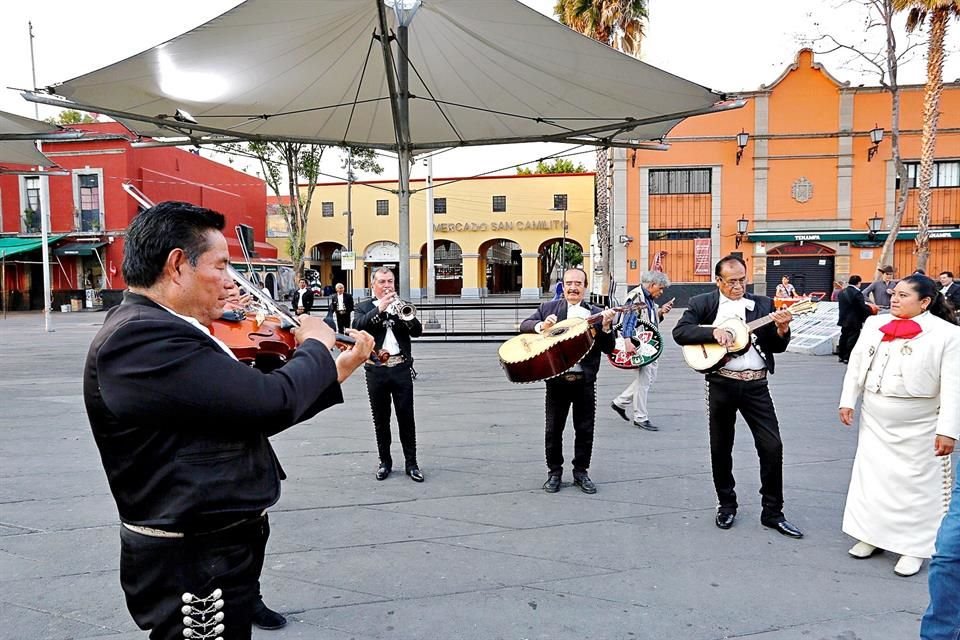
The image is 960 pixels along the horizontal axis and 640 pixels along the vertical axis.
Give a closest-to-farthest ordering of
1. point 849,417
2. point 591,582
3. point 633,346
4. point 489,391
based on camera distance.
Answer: point 591,582
point 849,417
point 633,346
point 489,391

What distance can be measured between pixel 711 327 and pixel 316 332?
3477mm

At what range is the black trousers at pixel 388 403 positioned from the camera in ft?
18.2

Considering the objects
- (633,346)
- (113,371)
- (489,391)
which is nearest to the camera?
(113,371)

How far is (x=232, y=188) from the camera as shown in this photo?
3825 cm

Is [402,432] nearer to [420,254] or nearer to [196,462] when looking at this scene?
[196,462]

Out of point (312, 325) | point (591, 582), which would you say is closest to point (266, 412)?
point (312, 325)

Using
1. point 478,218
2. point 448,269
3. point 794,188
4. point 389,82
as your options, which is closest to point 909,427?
point 389,82

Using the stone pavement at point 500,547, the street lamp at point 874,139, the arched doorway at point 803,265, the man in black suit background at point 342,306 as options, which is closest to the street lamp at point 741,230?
the arched doorway at point 803,265

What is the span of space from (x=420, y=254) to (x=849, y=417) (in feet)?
121

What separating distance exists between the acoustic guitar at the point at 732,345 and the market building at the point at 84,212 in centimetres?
2992

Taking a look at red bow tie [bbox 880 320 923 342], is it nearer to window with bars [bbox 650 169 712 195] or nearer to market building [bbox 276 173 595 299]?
window with bars [bbox 650 169 712 195]

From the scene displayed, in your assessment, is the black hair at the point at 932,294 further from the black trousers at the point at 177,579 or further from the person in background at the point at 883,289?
the person in background at the point at 883,289

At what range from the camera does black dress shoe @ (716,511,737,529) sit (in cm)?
440

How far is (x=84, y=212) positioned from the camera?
3272 centimetres
